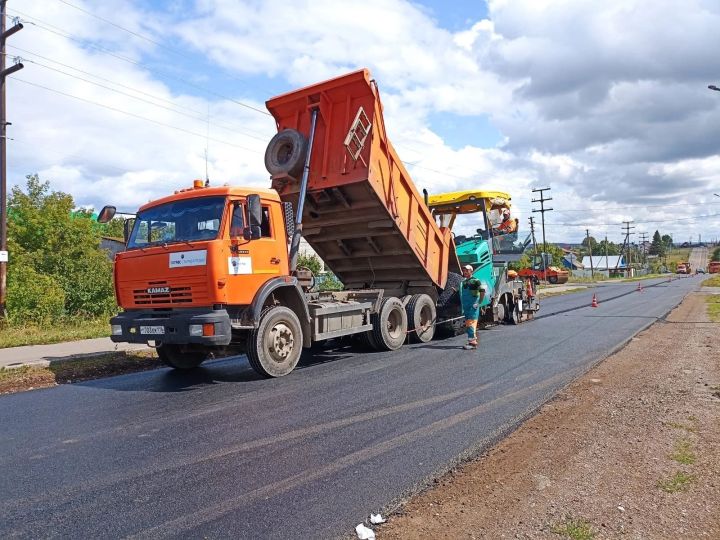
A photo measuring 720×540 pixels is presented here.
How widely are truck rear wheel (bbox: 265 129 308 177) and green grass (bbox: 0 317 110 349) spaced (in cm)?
643

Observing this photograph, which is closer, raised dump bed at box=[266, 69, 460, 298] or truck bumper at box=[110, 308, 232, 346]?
truck bumper at box=[110, 308, 232, 346]

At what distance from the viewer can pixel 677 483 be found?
3.85 meters

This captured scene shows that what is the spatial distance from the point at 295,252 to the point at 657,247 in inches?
6661

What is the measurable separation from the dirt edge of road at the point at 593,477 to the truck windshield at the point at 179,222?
4669mm

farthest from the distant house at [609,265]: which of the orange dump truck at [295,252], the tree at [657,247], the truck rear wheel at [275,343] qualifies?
the truck rear wheel at [275,343]

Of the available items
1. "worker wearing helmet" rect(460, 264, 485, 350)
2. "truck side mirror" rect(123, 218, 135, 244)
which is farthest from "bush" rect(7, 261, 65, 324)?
"worker wearing helmet" rect(460, 264, 485, 350)

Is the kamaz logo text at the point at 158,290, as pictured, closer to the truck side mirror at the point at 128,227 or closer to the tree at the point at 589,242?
the truck side mirror at the point at 128,227

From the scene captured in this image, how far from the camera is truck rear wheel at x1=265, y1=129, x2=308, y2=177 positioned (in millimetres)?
9352

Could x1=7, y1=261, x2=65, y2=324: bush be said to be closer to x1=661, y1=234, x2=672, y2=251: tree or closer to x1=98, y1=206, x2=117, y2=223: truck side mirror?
x1=98, y1=206, x2=117, y2=223: truck side mirror

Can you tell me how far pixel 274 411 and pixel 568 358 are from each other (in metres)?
5.34

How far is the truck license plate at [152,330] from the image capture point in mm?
7320

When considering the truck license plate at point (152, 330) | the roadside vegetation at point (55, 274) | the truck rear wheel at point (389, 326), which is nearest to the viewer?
the truck license plate at point (152, 330)

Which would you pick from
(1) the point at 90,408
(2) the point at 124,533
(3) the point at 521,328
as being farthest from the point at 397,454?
(3) the point at 521,328

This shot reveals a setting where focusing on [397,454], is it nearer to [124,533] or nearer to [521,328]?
[124,533]
